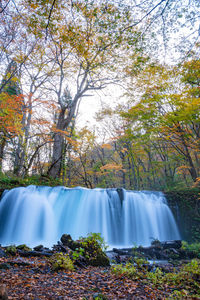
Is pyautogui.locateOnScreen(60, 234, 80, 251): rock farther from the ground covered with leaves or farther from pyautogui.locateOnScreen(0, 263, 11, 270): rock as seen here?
pyautogui.locateOnScreen(0, 263, 11, 270): rock

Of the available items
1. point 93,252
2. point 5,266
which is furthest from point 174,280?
point 5,266

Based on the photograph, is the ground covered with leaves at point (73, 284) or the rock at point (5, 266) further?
the rock at point (5, 266)

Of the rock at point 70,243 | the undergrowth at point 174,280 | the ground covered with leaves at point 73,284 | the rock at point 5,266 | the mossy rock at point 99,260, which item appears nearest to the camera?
the ground covered with leaves at point 73,284

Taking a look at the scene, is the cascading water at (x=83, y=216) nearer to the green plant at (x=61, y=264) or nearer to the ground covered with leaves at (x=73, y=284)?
the green plant at (x=61, y=264)

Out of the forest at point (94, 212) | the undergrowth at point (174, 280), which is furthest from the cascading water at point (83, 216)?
the undergrowth at point (174, 280)

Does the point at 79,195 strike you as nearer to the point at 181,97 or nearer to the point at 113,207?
the point at 113,207

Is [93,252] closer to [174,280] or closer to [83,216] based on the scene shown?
[174,280]

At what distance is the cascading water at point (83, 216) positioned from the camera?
7887mm

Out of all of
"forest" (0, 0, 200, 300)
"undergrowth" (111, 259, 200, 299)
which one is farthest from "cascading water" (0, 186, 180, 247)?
"undergrowth" (111, 259, 200, 299)

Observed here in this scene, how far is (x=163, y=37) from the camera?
443cm

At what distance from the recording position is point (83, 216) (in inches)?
354

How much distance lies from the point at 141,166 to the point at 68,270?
19591mm

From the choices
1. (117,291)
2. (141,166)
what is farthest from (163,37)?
(141,166)

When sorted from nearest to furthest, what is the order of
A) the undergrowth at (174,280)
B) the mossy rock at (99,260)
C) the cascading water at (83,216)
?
the undergrowth at (174,280), the mossy rock at (99,260), the cascading water at (83,216)
